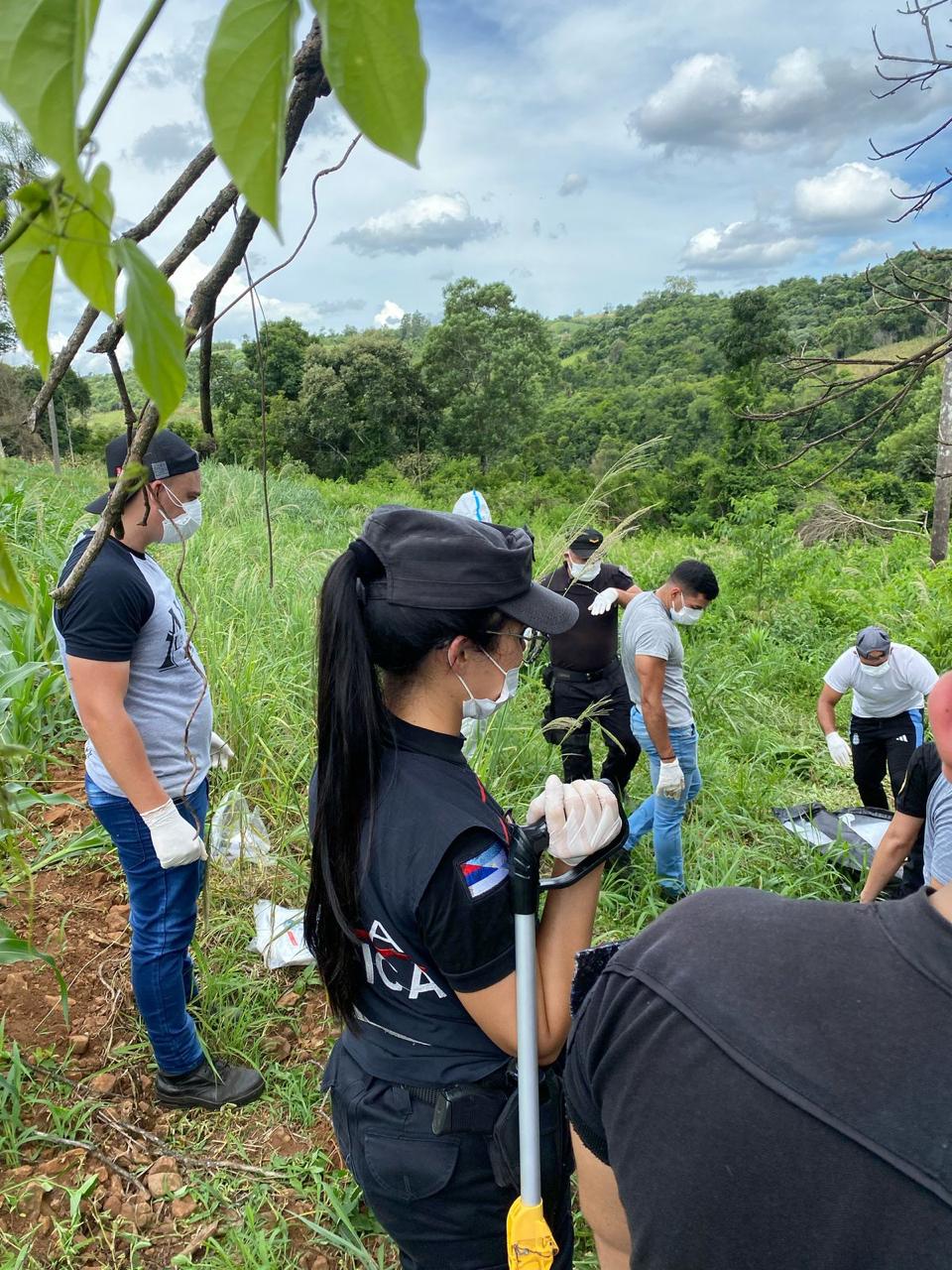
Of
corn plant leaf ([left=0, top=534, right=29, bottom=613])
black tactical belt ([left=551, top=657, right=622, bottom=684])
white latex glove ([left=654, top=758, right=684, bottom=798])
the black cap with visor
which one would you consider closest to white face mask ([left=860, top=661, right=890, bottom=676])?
white latex glove ([left=654, top=758, right=684, bottom=798])

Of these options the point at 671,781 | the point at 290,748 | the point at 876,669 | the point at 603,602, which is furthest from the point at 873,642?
the point at 290,748

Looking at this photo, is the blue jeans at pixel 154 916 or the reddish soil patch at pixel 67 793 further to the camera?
the reddish soil patch at pixel 67 793

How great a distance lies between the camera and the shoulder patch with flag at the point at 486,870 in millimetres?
1110

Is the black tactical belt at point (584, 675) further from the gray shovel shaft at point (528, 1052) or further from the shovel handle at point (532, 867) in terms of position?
the gray shovel shaft at point (528, 1052)

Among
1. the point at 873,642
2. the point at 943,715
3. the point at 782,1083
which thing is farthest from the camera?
the point at 873,642

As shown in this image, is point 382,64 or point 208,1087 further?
point 208,1087

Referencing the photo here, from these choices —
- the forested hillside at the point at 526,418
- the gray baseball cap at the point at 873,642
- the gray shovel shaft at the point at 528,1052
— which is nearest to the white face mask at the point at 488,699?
the gray shovel shaft at the point at 528,1052

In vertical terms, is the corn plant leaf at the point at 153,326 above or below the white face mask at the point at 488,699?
above

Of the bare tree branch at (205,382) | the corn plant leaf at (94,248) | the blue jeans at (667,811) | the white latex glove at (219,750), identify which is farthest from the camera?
the blue jeans at (667,811)

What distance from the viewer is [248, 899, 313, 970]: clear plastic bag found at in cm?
270

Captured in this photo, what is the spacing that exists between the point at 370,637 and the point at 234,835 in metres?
2.10

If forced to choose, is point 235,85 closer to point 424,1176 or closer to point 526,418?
point 424,1176

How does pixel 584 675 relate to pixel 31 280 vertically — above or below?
A: below

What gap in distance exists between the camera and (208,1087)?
2.23 metres
